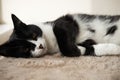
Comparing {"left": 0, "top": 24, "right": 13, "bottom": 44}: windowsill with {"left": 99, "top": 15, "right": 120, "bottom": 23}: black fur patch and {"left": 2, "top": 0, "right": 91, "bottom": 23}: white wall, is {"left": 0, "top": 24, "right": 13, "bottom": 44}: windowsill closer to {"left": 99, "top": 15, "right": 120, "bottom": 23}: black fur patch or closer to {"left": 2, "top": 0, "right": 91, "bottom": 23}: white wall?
{"left": 2, "top": 0, "right": 91, "bottom": 23}: white wall

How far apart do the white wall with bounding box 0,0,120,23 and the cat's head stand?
1.87 ft

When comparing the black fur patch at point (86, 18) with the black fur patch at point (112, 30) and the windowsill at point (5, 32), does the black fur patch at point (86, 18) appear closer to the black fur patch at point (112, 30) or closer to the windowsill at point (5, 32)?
the black fur patch at point (112, 30)

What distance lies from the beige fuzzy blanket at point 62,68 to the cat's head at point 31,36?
0.20 feet

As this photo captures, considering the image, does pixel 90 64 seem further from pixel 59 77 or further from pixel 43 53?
pixel 43 53

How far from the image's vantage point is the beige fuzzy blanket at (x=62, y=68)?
109cm

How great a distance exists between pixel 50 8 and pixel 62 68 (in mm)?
968

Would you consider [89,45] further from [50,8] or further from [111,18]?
[50,8]

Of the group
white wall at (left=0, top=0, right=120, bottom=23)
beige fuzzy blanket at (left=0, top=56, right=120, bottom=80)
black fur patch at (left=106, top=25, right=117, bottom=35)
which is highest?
white wall at (left=0, top=0, right=120, bottom=23)

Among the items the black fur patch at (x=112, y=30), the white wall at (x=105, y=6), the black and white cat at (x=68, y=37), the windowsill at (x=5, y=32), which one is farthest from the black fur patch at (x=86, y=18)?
the windowsill at (x=5, y=32)

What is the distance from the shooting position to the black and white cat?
4.83 ft

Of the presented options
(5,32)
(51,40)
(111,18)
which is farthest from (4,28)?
(111,18)

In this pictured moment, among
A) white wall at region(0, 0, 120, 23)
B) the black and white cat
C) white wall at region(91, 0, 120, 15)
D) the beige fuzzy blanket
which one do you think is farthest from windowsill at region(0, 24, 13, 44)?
white wall at region(91, 0, 120, 15)

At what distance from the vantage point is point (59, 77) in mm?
1080

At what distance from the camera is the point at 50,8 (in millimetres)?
2076
